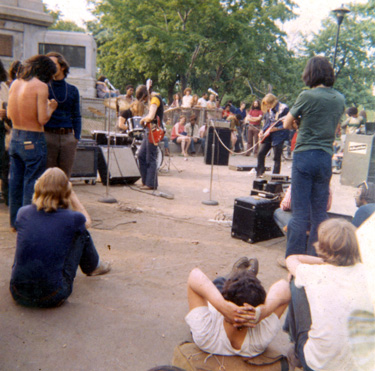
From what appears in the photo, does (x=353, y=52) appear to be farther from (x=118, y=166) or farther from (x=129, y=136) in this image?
(x=118, y=166)

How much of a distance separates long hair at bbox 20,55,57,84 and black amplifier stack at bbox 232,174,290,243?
2560 millimetres

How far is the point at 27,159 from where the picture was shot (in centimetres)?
437

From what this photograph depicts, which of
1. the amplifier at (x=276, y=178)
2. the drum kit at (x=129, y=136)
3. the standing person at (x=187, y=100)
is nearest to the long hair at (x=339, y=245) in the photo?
the amplifier at (x=276, y=178)

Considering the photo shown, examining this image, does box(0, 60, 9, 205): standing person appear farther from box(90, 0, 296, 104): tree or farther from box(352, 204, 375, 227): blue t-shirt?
box(90, 0, 296, 104): tree

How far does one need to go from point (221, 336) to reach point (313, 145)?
219cm

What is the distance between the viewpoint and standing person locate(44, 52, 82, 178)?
4.74m

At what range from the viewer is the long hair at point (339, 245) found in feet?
7.34

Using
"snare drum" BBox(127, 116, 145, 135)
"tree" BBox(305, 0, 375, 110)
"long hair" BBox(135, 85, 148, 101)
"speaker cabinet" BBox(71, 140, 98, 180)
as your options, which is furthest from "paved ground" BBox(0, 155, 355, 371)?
"tree" BBox(305, 0, 375, 110)

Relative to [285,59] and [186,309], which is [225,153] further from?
[285,59]

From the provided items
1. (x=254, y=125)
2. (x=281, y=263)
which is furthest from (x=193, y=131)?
(x=281, y=263)

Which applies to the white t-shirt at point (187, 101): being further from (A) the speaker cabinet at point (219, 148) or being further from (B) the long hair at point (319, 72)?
(B) the long hair at point (319, 72)

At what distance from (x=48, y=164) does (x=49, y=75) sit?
959 millimetres

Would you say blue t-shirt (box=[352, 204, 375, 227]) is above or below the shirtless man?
A: below

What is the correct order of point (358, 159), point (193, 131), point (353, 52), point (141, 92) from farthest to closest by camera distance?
point (353, 52)
point (193, 131)
point (358, 159)
point (141, 92)
